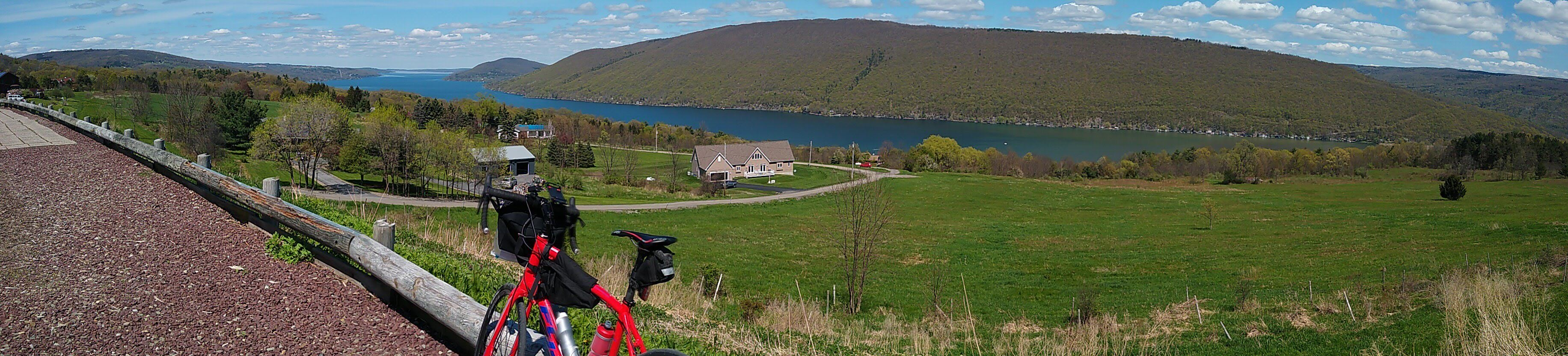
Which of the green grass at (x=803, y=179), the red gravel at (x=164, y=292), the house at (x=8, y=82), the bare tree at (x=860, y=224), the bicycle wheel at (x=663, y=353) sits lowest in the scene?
the green grass at (x=803, y=179)

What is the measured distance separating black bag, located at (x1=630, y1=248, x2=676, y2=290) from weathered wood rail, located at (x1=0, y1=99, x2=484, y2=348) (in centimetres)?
186

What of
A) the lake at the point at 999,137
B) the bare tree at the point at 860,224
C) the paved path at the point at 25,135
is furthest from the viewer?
the lake at the point at 999,137

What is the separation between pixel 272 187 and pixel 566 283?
600cm

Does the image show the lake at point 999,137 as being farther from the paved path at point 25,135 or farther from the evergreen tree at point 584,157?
the paved path at point 25,135

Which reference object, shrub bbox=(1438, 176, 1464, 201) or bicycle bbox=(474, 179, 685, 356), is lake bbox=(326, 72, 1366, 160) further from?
bicycle bbox=(474, 179, 685, 356)

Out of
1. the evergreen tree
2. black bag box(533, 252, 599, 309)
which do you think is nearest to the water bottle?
black bag box(533, 252, 599, 309)

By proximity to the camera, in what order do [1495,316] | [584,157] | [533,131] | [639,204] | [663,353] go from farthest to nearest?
[533,131] → [584,157] → [639,204] → [1495,316] → [663,353]

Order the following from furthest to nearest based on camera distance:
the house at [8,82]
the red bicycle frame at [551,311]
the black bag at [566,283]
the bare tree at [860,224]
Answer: the house at [8,82]
the bare tree at [860,224]
the black bag at [566,283]
the red bicycle frame at [551,311]

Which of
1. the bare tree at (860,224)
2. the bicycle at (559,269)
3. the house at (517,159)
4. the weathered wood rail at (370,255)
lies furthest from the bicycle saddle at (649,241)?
the house at (517,159)

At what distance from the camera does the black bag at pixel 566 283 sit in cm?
300

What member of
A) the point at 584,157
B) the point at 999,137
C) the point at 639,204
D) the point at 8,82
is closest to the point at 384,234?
the point at 639,204

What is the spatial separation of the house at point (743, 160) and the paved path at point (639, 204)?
32.6 feet

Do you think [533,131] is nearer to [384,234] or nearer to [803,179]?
[803,179]

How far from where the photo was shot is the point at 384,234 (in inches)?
231
